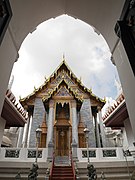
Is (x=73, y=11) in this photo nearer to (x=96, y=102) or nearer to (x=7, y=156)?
(x=7, y=156)

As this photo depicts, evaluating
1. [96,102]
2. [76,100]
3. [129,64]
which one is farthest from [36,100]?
[129,64]

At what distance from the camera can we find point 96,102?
39.5ft

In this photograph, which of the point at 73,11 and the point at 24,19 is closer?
the point at 24,19

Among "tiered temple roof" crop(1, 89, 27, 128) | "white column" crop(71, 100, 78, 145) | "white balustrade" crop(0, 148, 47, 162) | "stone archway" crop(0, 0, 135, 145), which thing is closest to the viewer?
"stone archway" crop(0, 0, 135, 145)

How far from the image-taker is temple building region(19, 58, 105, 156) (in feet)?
29.1

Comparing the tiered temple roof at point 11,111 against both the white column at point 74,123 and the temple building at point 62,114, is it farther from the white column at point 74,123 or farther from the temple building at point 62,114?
the white column at point 74,123

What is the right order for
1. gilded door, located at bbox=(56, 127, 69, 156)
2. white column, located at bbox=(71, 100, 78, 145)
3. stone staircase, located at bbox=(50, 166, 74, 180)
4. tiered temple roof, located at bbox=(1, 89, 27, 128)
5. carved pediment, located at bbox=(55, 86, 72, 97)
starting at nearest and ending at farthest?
tiered temple roof, located at bbox=(1, 89, 27, 128), stone staircase, located at bbox=(50, 166, 74, 180), gilded door, located at bbox=(56, 127, 69, 156), white column, located at bbox=(71, 100, 78, 145), carved pediment, located at bbox=(55, 86, 72, 97)

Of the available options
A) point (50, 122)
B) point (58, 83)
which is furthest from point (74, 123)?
point (58, 83)

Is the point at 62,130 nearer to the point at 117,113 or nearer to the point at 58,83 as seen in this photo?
the point at 58,83

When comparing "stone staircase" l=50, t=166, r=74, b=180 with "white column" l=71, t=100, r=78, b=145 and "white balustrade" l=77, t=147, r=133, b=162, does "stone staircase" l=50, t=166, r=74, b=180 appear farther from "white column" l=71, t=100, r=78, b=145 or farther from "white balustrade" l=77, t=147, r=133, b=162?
"white column" l=71, t=100, r=78, b=145

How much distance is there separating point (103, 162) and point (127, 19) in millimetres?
5488

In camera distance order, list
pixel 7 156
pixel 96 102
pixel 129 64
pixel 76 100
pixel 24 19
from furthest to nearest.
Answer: pixel 96 102 → pixel 76 100 → pixel 7 156 → pixel 24 19 → pixel 129 64

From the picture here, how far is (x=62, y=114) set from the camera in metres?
9.71

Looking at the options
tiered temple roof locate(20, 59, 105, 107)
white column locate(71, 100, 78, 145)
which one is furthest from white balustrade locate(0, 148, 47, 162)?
tiered temple roof locate(20, 59, 105, 107)
